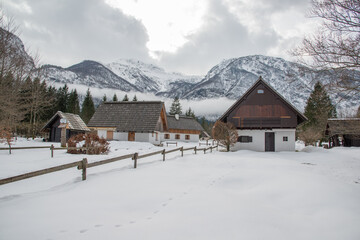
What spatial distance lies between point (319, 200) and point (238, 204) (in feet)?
7.46

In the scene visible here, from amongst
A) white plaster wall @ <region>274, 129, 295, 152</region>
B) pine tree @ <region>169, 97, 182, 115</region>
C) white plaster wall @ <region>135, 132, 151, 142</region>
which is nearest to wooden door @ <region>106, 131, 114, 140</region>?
white plaster wall @ <region>135, 132, 151, 142</region>

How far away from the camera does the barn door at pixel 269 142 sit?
22.6 metres

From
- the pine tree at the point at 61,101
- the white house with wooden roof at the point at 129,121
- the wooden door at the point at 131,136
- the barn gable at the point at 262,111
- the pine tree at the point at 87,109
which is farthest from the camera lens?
the pine tree at the point at 87,109

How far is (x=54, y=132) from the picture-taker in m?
32.7

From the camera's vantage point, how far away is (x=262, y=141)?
22641mm

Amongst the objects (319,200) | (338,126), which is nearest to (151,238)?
(319,200)

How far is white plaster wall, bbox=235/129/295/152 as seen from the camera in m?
22.0

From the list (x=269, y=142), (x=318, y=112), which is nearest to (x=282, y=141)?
(x=269, y=142)

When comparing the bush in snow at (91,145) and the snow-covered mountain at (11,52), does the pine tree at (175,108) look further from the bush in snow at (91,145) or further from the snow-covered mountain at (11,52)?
the snow-covered mountain at (11,52)

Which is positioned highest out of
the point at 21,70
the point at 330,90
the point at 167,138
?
the point at 21,70

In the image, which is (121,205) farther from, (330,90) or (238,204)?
(330,90)

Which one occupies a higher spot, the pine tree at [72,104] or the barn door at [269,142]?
the pine tree at [72,104]

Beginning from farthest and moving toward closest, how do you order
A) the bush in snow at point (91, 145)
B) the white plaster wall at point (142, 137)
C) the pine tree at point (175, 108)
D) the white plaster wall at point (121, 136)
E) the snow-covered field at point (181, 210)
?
the pine tree at point (175, 108), the white plaster wall at point (121, 136), the white plaster wall at point (142, 137), the bush in snow at point (91, 145), the snow-covered field at point (181, 210)

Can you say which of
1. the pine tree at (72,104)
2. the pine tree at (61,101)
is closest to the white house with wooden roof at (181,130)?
the pine tree at (72,104)
